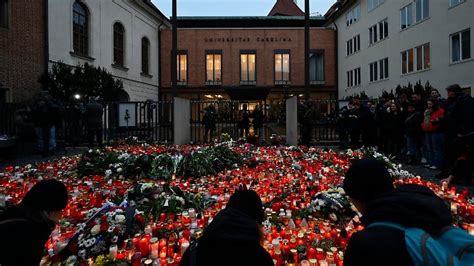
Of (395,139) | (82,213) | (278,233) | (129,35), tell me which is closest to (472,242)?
(278,233)

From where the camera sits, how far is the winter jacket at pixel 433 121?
8914mm

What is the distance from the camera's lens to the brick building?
1748 centimetres

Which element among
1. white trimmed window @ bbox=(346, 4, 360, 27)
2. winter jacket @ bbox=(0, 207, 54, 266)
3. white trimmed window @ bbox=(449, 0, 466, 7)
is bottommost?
winter jacket @ bbox=(0, 207, 54, 266)

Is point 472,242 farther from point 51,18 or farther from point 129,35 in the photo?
point 129,35

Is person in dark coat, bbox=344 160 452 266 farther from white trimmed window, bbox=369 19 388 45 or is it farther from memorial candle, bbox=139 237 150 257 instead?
white trimmed window, bbox=369 19 388 45

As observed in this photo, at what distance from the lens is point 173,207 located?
4.83 m

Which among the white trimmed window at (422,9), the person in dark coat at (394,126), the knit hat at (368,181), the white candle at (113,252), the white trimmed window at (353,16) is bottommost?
the white candle at (113,252)

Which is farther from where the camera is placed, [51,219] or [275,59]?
[275,59]

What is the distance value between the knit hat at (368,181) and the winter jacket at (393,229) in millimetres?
308

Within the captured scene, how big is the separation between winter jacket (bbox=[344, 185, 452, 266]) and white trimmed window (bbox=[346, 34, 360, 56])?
34333mm

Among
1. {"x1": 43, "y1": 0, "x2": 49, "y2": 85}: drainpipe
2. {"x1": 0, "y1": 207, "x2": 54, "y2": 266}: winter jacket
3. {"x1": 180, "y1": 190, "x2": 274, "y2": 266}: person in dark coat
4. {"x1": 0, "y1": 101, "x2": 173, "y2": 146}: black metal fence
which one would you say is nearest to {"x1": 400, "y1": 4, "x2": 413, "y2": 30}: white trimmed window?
{"x1": 0, "y1": 101, "x2": 173, "y2": 146}: black metal fence

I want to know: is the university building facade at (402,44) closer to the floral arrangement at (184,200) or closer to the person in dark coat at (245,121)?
the person in dark coat at (245,121)

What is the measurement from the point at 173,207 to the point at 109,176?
3.42 metres

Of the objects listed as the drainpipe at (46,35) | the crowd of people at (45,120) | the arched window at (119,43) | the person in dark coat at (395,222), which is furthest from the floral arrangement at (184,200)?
the arched window at (119,43)
